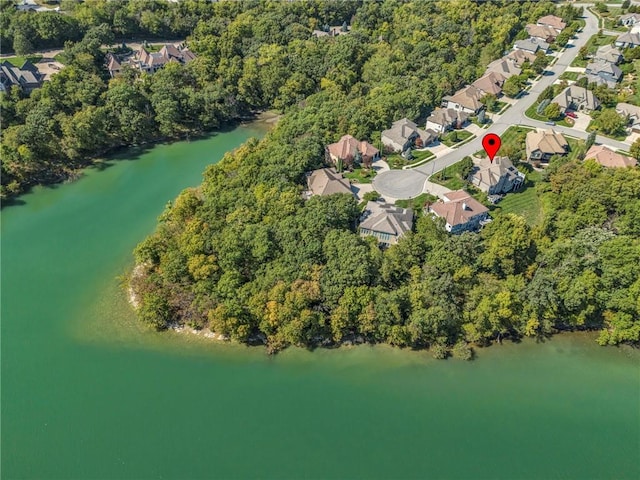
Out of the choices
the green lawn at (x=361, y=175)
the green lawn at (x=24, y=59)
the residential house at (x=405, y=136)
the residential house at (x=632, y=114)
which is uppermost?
the green lawn at (x=24, y=59)

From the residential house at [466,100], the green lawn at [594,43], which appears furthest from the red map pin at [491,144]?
the green lawn at [594,43]

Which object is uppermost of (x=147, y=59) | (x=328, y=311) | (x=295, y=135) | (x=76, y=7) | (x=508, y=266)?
(x=76, y=7)

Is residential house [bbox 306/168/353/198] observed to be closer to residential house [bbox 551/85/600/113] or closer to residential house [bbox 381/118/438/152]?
residential house [bbox 381/118/438/152]

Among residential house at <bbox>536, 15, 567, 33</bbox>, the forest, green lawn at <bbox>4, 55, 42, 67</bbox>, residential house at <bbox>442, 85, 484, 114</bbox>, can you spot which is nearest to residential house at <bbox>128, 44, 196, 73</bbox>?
the forest

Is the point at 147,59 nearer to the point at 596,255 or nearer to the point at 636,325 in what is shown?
the point at 596,255

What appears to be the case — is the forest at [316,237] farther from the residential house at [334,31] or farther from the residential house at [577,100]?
the residential house at [334,31]

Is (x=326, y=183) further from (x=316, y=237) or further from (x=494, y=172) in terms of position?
(x=494, y=172)

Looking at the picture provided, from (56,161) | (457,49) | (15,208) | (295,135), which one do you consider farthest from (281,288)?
(457,49)

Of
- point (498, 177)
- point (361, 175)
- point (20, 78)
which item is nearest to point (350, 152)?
point (361, 175)
